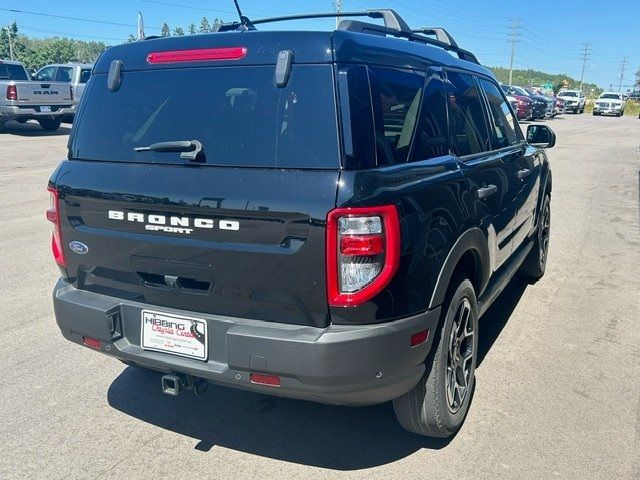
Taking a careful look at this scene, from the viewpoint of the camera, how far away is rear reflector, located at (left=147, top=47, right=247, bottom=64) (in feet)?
8.87

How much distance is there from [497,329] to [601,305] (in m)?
1.20

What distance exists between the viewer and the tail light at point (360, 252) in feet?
7.82

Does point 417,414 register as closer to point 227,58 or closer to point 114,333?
point 114,333

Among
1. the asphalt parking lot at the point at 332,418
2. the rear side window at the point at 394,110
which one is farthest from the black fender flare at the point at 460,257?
the asphalt parking lot at the point at 332,418

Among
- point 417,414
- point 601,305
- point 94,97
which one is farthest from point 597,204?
point 94,97

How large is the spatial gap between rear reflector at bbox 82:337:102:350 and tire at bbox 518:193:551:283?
13.4 feet

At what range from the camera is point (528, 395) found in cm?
364

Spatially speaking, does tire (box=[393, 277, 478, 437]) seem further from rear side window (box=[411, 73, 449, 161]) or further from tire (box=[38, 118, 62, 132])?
tire (box=[38, 118, 62, 132])

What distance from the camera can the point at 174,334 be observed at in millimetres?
2736

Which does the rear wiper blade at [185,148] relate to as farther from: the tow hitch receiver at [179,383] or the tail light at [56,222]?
the tow hitch receiver at [179,383]

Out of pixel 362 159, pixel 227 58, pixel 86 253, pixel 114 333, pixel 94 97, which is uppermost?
pixel 227 58

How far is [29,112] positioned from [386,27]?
17.3 metres

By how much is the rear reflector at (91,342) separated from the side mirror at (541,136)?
414 cm

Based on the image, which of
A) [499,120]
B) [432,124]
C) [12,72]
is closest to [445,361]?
[432,124]
